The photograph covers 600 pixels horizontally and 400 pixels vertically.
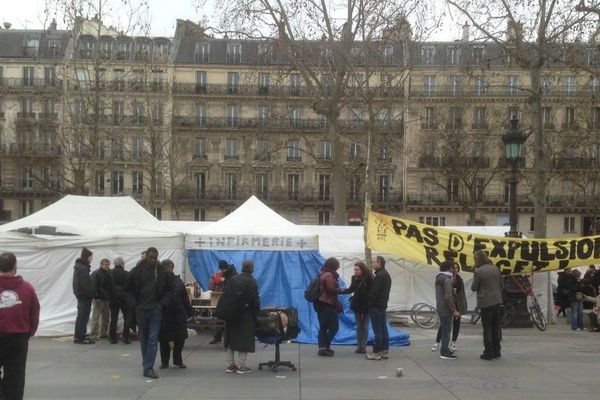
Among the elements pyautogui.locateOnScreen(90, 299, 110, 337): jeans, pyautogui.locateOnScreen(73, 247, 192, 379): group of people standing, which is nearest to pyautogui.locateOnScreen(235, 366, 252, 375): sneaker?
pyautogui.locateOnScreen(73, 247, 192, 379): group of people standing

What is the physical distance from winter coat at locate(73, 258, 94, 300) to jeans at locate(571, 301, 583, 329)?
11460mm

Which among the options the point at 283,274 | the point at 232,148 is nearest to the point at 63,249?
the point at 283,274

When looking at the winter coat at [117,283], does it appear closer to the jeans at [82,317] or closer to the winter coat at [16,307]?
the jeans at [82,317]

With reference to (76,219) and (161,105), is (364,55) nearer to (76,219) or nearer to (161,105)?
(76,219)

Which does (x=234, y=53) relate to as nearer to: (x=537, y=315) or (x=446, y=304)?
(x=537, y=315)

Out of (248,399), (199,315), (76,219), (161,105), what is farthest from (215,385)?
(161,105)

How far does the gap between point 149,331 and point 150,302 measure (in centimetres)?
41

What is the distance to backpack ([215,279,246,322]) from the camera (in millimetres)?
11328

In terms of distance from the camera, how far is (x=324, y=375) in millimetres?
11594

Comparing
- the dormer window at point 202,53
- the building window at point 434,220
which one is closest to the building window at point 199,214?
the dormer window at point 202,53

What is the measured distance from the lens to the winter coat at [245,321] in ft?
37.3

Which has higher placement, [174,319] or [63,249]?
[63,249]

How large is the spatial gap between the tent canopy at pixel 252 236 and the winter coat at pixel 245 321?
5.57 m

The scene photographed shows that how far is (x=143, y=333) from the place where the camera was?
11.2m
